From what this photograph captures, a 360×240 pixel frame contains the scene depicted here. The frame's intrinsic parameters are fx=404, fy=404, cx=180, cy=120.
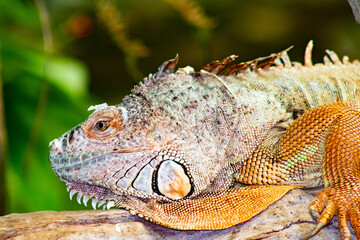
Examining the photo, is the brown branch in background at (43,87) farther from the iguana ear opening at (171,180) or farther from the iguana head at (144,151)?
the iguana ear opening at (171,180)

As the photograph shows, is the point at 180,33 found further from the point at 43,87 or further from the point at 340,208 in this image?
the point at 340,208

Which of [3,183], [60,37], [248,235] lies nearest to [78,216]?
[248,235]

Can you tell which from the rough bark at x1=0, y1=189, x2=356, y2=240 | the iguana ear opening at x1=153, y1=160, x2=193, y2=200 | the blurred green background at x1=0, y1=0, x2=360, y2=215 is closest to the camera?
the rough bark at x1=0, y1=189, x2=356, y2=240

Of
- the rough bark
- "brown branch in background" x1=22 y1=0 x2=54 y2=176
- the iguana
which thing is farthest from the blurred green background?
the rough bark

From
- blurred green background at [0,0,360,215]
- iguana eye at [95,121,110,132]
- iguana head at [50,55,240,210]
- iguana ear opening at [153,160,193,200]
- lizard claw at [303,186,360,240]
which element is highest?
blurred green background at [0,0,360,215]

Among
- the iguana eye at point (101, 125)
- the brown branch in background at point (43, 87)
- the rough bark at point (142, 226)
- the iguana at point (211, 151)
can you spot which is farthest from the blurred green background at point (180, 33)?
the rough bark at point (142, 226)

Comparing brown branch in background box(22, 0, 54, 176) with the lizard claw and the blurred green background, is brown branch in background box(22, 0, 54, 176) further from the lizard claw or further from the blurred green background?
the lizard claw

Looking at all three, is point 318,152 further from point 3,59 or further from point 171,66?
point 3,59

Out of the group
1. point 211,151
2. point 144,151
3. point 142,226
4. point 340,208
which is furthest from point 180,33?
point 340,208
